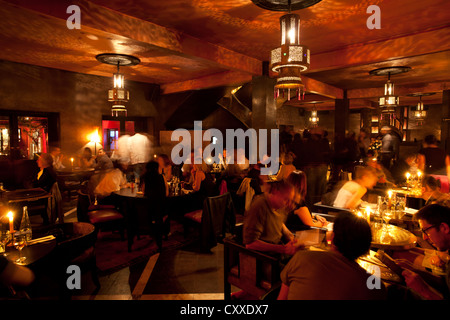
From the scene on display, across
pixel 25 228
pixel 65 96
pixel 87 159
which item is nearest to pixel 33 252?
pixel 25 228

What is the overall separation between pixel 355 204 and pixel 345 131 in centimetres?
767

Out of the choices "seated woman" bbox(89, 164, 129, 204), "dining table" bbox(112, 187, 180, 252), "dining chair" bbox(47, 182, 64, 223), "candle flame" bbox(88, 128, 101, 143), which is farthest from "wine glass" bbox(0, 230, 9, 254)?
"candle flame" bbox(88, 128, 101, 143)

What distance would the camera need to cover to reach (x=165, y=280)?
331 centimetres

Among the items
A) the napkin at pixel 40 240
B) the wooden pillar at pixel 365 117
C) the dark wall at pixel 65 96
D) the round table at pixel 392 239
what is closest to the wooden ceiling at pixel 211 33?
the dark wall at pixel 65 96

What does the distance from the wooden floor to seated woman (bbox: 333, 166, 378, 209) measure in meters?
1.82

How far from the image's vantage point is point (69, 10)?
10.2 ft

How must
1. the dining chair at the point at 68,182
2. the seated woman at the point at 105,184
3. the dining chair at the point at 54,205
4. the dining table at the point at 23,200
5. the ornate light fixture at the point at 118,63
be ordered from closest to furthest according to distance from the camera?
the dining table at the point at 23,200 < the dining chair at the point at 54,205 < the seated woman at the point at 105,184 < the ornate light fixture at the point at 118,63 < the dining chair at the point at 68,182

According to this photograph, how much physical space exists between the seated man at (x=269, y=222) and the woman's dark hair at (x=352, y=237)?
2.56 ft

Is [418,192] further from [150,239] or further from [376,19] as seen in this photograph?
[150,239]

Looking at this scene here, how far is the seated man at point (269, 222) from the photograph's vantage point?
2.26 m

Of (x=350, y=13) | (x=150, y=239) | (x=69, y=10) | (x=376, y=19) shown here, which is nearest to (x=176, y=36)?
(x=69, y=10)

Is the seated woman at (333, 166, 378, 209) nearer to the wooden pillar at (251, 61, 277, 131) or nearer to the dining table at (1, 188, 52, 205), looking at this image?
the wooden pillar at (251, 61, 277, 131)

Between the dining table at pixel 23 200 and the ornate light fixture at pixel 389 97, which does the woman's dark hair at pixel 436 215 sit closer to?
the ornate light fixture at pixel 389 97

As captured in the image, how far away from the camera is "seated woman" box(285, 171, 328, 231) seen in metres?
2.85
